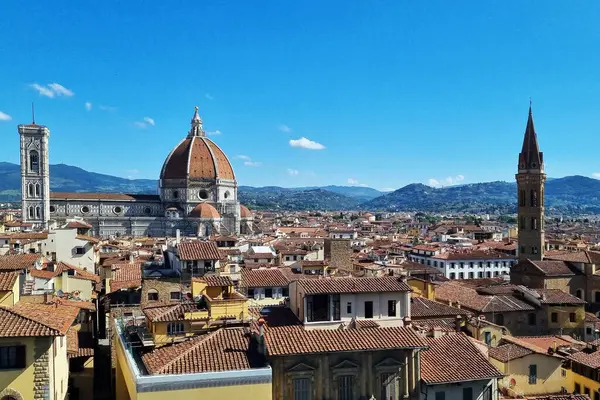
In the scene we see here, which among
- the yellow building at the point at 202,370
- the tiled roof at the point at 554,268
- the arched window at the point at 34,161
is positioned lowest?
the tiled roof at the point at 554,268

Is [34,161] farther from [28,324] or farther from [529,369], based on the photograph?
[529,369]

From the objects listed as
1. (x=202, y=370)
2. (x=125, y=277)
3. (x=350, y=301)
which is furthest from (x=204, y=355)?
(x=125, y=277)

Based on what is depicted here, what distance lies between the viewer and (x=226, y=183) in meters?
157

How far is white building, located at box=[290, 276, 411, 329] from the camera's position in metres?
21.7

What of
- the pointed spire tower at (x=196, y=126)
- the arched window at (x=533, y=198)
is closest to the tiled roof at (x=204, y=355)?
the arched window at (x=533, y=198)

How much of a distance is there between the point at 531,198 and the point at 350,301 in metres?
58.1

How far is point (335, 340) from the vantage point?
58.4ft

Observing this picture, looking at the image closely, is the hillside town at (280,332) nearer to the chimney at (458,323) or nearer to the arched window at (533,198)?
the chimney at (458,323)

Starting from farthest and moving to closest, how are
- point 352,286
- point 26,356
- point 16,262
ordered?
point 16,262
point 352,286
point 26,356

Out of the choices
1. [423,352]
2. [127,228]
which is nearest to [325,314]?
[423,352]

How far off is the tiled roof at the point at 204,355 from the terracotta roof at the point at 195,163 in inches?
5305

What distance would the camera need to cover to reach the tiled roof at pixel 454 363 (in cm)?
1883

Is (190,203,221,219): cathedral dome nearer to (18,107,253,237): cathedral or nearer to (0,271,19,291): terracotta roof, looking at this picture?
(18,107,253,237): cathedral

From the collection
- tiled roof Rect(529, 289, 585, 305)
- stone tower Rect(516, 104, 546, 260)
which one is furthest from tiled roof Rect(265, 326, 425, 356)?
stone tower Rect(516, 104, 546, 260)
